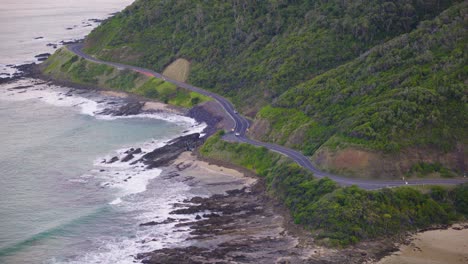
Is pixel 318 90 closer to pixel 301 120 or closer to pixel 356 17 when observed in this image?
pixel 301 120

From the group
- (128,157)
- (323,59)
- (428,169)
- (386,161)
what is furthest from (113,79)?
(428,169)

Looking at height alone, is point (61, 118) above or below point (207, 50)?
below

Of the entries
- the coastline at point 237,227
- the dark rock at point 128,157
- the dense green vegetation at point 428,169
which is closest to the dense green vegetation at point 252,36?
the coastline at point 237,227

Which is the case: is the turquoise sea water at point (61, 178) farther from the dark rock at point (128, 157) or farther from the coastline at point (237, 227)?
the coastline at point (237, 227)

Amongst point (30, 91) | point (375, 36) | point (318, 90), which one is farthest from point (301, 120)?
point (30, 91)

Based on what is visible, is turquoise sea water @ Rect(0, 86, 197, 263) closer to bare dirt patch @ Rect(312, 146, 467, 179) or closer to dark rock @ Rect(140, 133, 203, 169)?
dark rock @ Rect(140, 133, 203, 169)

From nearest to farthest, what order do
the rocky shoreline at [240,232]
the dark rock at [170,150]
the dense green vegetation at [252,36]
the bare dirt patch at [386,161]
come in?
1. the rocky shoreline at [240,232]
2. the bare dirt patch at [386,161]
3. the dark rock at [170,150]
4. the dense green vegetation at [252,36]

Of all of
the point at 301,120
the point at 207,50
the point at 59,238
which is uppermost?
the point at 207,50
